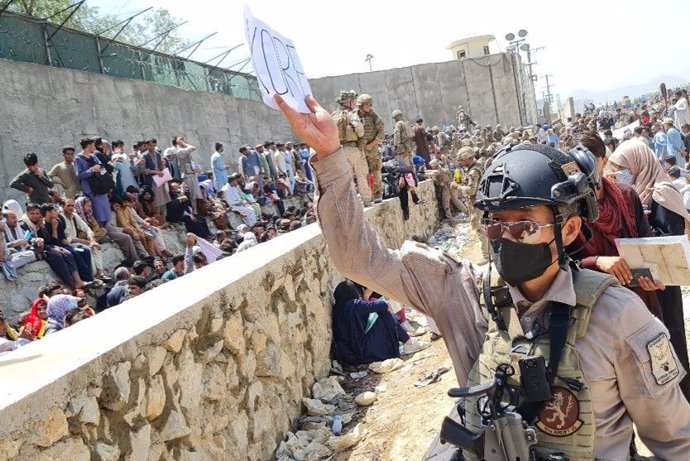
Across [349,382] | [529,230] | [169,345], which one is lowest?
[349,382]

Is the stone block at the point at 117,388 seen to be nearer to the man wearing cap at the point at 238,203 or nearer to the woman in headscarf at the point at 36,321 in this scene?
the woman in headscarf at the point at 36,321

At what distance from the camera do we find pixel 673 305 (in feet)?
11.6

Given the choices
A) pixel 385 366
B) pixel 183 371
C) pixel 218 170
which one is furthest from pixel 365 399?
pixel 218 170

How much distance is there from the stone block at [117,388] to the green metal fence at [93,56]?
338 inches

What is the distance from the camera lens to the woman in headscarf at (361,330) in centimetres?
693

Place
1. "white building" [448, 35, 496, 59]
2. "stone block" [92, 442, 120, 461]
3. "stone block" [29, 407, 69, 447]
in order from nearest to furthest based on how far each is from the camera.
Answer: "stone block" [29, 407, 69, 447] → "stone block" [92, 442, 120, 461] → "white building" [448, 35, 496, 59]

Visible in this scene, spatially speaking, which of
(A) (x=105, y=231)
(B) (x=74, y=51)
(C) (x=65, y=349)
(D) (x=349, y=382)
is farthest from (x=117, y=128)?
(C) (x=65, y=349)

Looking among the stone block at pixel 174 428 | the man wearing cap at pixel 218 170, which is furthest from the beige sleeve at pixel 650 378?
the man wearing cap at pixel 218 170

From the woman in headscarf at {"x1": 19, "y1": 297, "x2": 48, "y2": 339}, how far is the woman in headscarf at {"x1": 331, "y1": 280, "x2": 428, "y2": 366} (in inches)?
114

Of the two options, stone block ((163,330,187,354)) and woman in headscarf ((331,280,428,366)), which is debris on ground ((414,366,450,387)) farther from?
stone block ((163,330,187,354))

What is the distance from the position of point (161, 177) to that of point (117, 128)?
5.68m

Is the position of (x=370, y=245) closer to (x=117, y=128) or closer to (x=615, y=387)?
(x=615, y=387)

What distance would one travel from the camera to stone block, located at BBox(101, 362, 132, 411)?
118 inches

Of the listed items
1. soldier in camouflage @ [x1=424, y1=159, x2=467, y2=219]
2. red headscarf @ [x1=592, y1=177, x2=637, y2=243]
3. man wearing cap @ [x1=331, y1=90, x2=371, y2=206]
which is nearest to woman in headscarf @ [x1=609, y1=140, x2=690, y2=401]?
red headscarf @ [x1=592, y1=177, x2=637, y2=243]
